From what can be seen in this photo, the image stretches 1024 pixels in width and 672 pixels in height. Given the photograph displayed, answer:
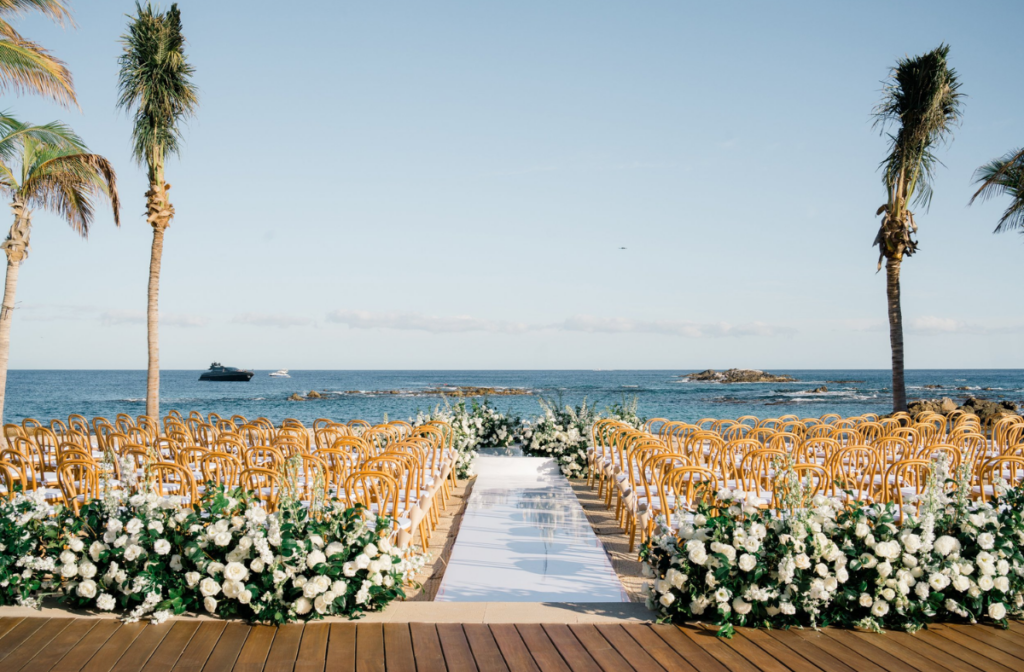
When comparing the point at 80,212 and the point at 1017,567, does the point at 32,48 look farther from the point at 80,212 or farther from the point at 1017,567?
the point at 1017,567

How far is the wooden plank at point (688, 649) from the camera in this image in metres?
2.99

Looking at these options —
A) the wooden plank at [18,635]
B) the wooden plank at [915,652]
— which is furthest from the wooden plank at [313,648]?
the wooden plank at [915,652]

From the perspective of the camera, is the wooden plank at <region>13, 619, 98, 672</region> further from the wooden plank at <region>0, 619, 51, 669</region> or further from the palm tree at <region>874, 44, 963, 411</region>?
the palm tree at <region>874, 44, 963, 411</region>

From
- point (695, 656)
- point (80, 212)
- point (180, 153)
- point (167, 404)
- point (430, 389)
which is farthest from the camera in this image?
point (430, 389)

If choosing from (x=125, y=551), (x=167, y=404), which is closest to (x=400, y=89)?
(x=125, y=551)

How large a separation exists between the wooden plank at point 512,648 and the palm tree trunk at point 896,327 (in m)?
11.3

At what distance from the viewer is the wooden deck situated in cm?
297

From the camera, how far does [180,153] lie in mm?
10969

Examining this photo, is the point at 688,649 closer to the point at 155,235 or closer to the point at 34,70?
the point at 34,70

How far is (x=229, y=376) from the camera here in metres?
65.7

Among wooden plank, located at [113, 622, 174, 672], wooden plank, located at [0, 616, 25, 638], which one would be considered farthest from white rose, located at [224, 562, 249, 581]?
wooden plank, located at [0, 616, 25, 638]

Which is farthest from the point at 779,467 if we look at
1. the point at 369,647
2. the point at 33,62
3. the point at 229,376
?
the point at 229,376

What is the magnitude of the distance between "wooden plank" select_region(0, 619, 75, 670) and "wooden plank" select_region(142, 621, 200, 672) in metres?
0.53

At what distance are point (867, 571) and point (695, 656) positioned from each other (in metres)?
1.10
